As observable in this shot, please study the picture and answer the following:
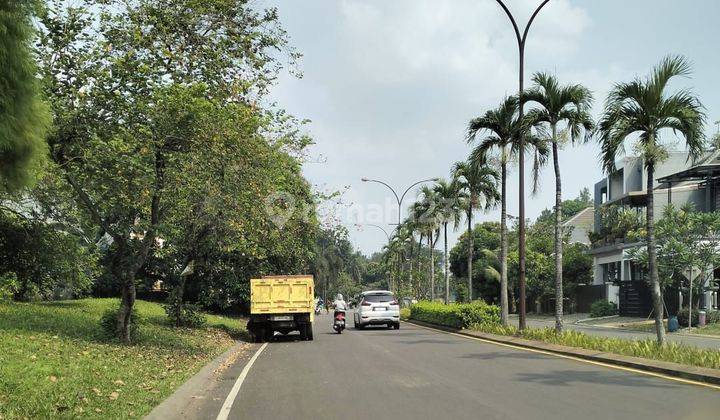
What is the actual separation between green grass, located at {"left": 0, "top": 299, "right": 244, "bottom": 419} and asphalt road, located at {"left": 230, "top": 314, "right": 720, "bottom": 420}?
149cm

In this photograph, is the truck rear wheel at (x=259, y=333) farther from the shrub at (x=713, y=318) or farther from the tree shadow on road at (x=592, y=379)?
the shrub at (x=713, y=318)

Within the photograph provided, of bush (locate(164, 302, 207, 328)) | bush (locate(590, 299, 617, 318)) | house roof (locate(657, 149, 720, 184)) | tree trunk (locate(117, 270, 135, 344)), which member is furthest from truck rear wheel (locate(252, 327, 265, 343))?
bush (locate(590, 299, 617, 318))

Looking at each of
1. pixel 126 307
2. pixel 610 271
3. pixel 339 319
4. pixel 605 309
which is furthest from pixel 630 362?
pixel 610 271

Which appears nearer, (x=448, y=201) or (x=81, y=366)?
(x=81, y=366)

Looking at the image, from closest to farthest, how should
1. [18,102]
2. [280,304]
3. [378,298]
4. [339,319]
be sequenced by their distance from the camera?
[18,102]
[280,304]
[339,319]
[378,298]

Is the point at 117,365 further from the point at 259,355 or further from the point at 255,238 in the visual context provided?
the point at 255,238

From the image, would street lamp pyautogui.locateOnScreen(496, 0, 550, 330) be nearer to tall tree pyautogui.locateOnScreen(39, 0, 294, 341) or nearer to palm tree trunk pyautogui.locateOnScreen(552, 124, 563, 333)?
palm tree trunk pyautogui.locateOnScreen(552, 124, 563, 333)

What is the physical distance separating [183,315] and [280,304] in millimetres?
3604

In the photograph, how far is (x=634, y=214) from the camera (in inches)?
1932

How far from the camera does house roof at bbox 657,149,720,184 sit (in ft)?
135

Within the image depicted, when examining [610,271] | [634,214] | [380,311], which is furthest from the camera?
[610,271]

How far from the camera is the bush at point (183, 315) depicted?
80.4ft

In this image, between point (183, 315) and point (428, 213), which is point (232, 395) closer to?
point (183, 315)

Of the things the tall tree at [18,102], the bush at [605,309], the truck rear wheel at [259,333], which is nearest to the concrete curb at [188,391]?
the tall tree at [18,102]
